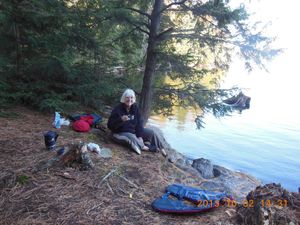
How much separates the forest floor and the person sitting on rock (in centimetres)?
52

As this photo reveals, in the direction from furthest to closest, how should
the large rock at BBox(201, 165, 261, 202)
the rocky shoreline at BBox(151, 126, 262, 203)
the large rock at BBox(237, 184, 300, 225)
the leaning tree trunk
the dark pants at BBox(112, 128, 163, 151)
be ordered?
the leaning tree trunk
the rocky shoreline at BBox(151, 126, 262, 203)
the large rock at BBox(201, 165, 261, 202)
the dark pants at BBox(112, 128, 163, 151)
the large rock at BBox(237, 184, 300, 225)

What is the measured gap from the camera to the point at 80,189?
141 inches

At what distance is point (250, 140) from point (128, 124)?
331 inches

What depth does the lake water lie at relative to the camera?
963 cm

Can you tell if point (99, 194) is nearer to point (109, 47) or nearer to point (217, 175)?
point (217, 175)

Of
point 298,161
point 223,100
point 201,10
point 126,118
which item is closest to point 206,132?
point 298,161

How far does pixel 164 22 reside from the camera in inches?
313

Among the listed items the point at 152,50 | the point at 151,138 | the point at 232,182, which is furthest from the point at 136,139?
the point at 232,182

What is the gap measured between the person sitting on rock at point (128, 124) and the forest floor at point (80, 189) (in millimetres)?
521

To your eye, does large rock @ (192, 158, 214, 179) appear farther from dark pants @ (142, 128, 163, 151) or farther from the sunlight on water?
dark pants @ (142, 128, 163, 151)

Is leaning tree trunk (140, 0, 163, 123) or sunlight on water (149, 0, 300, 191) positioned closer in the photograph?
leaning tree trunk (140, 0, 163, 123)

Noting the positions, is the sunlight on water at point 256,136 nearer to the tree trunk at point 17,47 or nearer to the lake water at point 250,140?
the lake water at point 250,140
